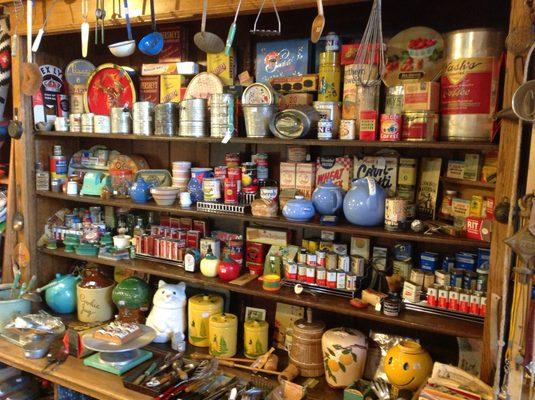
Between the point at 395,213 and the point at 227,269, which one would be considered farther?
the point at 227,269

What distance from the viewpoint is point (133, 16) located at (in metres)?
2.01

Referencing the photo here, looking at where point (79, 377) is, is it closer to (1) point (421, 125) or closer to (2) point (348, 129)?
(2) point (348, 129)

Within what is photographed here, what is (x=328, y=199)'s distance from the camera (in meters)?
1.86

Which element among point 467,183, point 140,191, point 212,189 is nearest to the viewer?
point 467,183

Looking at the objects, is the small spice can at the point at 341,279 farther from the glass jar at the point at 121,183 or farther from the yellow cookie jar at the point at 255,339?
the glass jar at the point at 121,183

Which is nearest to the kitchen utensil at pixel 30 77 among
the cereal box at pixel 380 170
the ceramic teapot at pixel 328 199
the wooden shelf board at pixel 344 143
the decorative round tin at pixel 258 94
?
the wooden shelf board at pixel 344 143

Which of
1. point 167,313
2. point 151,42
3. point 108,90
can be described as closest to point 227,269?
point 167,313

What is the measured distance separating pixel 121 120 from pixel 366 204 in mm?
1208

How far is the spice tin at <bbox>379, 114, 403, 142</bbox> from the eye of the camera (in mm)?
1679

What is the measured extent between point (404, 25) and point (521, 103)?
711 mm

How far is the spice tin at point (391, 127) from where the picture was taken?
1679 millimetres

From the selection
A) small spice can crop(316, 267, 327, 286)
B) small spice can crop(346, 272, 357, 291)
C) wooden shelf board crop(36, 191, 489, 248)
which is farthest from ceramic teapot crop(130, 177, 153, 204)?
small spice can crop(346, 272, 357, 291)

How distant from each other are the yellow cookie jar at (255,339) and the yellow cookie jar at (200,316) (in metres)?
0.18

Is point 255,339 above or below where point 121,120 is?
below
